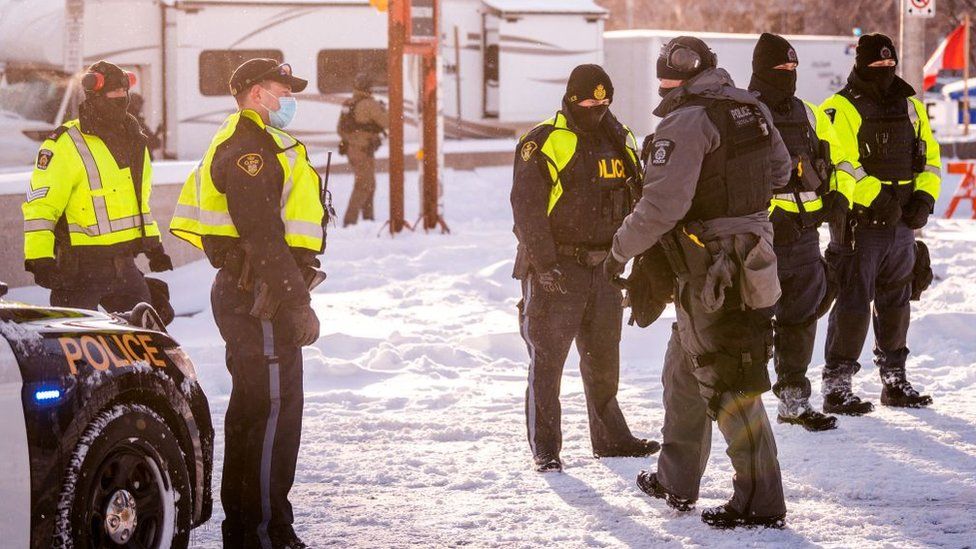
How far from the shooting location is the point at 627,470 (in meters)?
6.66

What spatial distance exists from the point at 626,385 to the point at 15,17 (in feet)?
46.4

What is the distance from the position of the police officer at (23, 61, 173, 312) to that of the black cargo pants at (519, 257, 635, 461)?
1949 mm

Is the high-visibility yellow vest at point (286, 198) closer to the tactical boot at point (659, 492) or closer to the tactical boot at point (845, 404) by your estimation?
the tactical boot at point (659, 492)

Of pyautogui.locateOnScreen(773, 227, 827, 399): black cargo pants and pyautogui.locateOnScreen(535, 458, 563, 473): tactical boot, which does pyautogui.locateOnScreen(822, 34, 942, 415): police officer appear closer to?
pyautogui.locateOnScreen(773, 227, 827, 399): black cargo pants

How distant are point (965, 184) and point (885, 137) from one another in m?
12.9

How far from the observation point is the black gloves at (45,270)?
263 inches

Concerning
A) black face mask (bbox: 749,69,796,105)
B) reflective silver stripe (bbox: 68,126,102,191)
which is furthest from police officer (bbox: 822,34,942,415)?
reflective silver stripe (bbox: 68,126,102,191)

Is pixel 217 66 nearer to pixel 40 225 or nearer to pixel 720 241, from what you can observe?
pixel 40 225

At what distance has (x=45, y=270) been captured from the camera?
264 inches

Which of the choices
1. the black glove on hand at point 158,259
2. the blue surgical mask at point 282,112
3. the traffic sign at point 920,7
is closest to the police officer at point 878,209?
the blue surgical mask at point 282,112

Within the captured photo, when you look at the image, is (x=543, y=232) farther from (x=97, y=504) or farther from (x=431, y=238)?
(x=431, y=238)

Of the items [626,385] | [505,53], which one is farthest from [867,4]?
[626,385]

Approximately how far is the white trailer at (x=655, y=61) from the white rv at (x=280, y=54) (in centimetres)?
119

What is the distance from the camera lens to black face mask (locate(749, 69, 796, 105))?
6992mm
